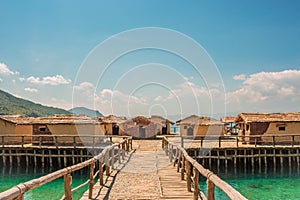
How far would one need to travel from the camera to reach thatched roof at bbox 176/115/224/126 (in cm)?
3611

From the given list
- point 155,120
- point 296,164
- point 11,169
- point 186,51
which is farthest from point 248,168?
point 155,120

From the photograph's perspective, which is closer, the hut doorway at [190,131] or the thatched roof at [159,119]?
the hut doorway at [190,131]

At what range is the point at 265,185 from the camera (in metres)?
21.3

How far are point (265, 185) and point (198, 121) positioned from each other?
52.3 feet

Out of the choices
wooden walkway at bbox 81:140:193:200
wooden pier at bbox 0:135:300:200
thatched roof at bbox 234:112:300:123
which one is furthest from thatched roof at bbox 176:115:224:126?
wooden walkway at bbox 81:140:193:200

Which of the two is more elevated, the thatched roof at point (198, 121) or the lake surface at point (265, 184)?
the thatched roof at point (198, 121)

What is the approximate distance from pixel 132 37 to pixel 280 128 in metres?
16.7

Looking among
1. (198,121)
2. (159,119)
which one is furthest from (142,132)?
(198,121)

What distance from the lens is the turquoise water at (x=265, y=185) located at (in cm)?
1864

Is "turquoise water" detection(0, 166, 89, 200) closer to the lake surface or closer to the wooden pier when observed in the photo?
the wooden pier

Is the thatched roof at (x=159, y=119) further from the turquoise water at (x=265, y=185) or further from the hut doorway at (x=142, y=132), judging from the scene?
the turquoise water at (x=265, y=185)

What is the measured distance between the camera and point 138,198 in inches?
382

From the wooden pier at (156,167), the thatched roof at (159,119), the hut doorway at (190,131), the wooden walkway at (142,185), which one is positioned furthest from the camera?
the thatched roof at (159,119)

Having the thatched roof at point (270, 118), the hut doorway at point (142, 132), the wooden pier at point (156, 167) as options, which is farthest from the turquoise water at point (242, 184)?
the hut doorway at point (142, 132)
